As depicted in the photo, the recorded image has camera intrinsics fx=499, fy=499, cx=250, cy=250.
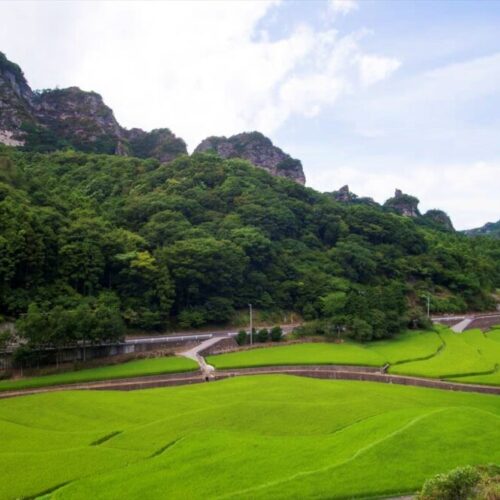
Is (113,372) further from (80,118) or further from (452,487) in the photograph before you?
(80,118)

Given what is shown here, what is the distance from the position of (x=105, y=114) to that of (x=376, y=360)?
92.1 m

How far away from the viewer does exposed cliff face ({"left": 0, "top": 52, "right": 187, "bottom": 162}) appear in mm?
96562

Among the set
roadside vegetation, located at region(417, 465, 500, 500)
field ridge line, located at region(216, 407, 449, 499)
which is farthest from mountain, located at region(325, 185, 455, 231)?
roadside vegetation, located at region(417, 465, 500, 500)

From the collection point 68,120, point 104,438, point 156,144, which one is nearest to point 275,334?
point 104,438

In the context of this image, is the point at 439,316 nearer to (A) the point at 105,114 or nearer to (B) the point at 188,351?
(B) the point at 188,351

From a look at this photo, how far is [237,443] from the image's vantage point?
64.8 feet

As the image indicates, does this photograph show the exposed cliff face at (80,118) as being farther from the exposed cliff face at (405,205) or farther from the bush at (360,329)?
the exposed cliff face at (405,205)

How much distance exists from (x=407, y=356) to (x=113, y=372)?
23.6 metres

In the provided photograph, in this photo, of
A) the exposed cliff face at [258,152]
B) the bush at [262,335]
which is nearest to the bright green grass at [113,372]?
the bush at [262,335]

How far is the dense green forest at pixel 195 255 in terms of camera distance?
42281mm

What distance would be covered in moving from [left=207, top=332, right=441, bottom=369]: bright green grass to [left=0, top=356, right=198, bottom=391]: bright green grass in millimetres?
3063

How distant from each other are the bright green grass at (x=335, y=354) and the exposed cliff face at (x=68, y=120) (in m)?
70.5

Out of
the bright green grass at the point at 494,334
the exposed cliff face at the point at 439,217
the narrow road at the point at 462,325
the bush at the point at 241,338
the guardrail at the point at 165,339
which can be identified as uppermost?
the exposed cliff face at the point at 439,217

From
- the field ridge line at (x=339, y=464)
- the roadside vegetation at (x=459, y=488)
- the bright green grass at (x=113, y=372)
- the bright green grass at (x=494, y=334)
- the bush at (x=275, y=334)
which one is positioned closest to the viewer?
the roadside vegetation at (x=459, y=488)
